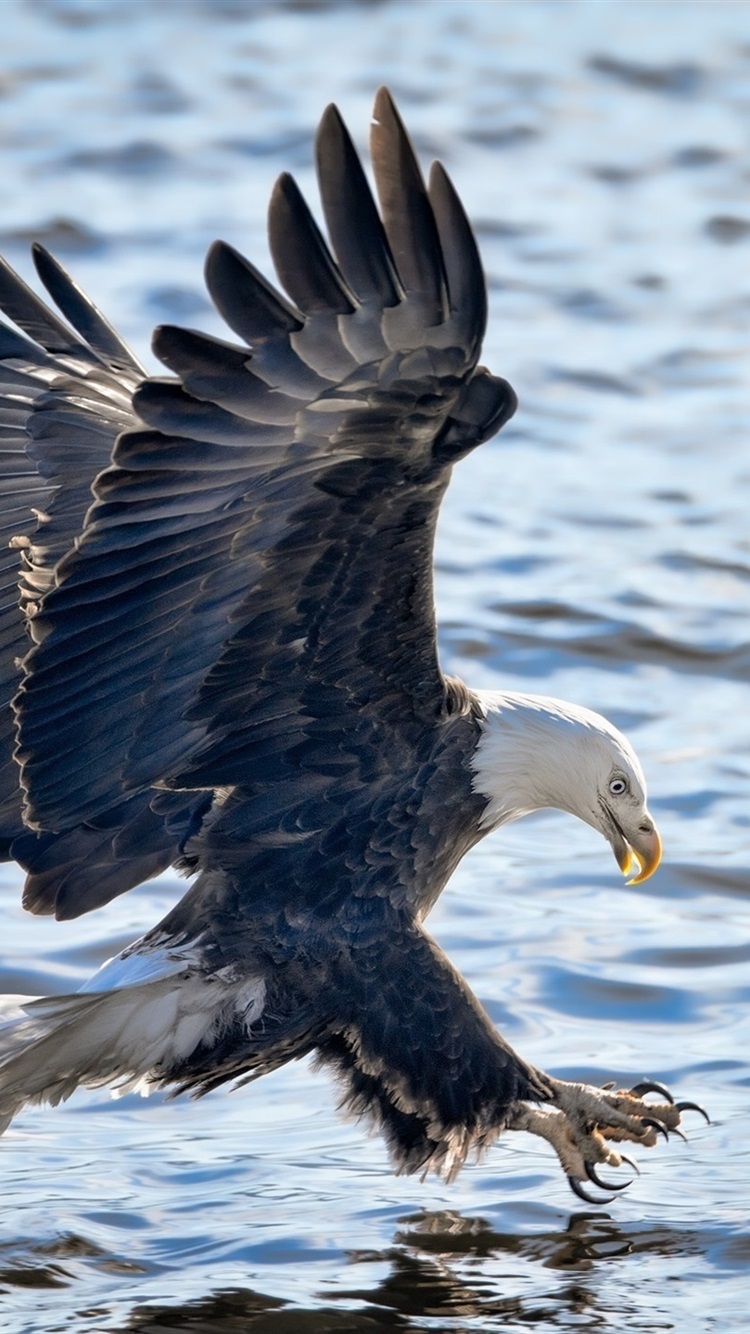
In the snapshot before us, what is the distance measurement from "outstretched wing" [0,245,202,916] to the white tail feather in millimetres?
193

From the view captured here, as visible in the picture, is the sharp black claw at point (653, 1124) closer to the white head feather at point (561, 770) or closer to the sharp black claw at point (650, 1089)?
the sharp black claw at point (650, 1089)

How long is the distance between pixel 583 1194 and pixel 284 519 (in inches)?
69.7

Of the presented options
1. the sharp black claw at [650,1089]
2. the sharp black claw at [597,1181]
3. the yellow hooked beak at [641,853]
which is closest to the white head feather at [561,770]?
the yellow hooked beak at [641,853]

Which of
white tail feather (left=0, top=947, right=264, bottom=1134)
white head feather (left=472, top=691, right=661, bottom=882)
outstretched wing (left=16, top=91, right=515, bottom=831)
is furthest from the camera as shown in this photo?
white head feather (left=472, top=691, right=661, bottom=882)

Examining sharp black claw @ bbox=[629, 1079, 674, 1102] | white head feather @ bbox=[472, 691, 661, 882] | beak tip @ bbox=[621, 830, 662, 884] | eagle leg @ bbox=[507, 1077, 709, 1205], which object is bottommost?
eagle leg @ bbox=[507, 1077, 709, 1205]

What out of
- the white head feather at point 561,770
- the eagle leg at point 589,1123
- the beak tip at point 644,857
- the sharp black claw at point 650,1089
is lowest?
the eagle leg at point 589,1123

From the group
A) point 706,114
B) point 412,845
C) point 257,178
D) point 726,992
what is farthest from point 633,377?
point 412,845

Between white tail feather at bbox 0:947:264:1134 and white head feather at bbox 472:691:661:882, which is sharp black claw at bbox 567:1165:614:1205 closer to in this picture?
white head feather at bbox 472:691:661:882

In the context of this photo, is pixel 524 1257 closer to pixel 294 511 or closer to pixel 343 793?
pixel 343 793

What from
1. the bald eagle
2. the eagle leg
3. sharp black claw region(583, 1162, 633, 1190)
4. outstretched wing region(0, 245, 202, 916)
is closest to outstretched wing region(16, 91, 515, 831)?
the bald eagle

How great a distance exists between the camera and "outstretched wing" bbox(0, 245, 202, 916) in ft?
16.2

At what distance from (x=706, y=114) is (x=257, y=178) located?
302 cm

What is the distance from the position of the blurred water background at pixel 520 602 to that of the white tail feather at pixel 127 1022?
0.31 m

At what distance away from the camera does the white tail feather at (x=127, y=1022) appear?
4.80 metres
